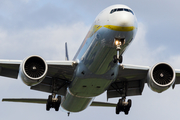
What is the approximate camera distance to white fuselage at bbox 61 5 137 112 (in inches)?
940

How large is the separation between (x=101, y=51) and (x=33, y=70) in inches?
190

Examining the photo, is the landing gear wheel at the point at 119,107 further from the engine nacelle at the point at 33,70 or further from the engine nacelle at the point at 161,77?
the engine nacelle at the point at 33,70

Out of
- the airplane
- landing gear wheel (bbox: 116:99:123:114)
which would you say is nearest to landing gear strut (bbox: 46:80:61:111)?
the airplane

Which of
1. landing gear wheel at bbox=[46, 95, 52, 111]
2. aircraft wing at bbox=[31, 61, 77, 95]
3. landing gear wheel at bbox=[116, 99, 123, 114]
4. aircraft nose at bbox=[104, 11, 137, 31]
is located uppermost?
aircraft nose at bbox=[104, 11, 137, 31]

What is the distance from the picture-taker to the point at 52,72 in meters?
29.2

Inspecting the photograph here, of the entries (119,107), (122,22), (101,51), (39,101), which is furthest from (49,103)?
(122,22)

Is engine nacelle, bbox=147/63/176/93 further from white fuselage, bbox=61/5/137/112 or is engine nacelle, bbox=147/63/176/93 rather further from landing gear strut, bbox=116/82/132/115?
landing gear strut, bbox=116/82/132/115

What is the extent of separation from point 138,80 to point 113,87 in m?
2.02

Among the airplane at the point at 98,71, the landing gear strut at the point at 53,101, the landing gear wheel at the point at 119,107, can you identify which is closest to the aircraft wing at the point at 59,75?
the airplane at the point at 98,71

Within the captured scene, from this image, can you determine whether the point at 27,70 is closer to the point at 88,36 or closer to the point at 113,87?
the point at 88,36

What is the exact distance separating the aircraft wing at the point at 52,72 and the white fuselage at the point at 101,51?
728 mm

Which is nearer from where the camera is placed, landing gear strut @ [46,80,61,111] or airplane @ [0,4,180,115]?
airplane @ [0,4,180,115]

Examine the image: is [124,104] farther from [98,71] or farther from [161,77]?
[98,71]

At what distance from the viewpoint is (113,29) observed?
23859mm
